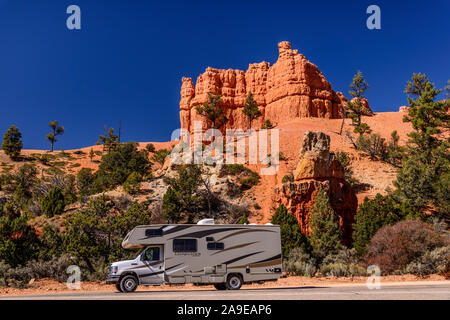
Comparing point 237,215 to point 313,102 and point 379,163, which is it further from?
point 313,102

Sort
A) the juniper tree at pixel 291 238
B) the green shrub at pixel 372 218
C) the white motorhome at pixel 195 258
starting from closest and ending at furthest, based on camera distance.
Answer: the white motorhome at pixel 195 258 → the green shrub at pixel 372 218 → the juniper tree at pixel 291 238

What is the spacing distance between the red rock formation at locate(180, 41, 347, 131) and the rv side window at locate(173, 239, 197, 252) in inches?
2416

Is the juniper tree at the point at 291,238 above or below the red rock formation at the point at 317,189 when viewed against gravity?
below

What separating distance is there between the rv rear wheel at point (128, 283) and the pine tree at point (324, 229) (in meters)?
15.5

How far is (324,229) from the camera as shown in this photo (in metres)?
28.0

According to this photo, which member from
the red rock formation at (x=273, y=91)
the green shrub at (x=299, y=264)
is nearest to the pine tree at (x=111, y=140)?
the red rock formation at (x=273, y=91)

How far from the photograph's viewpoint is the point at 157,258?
1524 centimetres

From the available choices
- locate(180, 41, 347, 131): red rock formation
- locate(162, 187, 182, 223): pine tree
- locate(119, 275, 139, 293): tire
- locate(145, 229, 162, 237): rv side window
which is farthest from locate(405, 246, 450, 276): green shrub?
locate(180, 41, 347, 131): red rock formation

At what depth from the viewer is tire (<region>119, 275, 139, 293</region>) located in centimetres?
1470

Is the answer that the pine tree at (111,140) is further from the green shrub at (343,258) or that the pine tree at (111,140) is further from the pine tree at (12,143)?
the green shrub at (343,258)

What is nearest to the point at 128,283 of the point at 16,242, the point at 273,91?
the point at 16,242

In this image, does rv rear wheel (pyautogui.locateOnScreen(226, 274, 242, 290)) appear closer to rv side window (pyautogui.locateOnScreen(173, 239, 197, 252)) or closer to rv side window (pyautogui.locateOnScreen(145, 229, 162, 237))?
rv side window (pyautogui.locateOnScreen(173, 239, 197, 252))

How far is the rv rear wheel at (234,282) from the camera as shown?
50.6 ft
